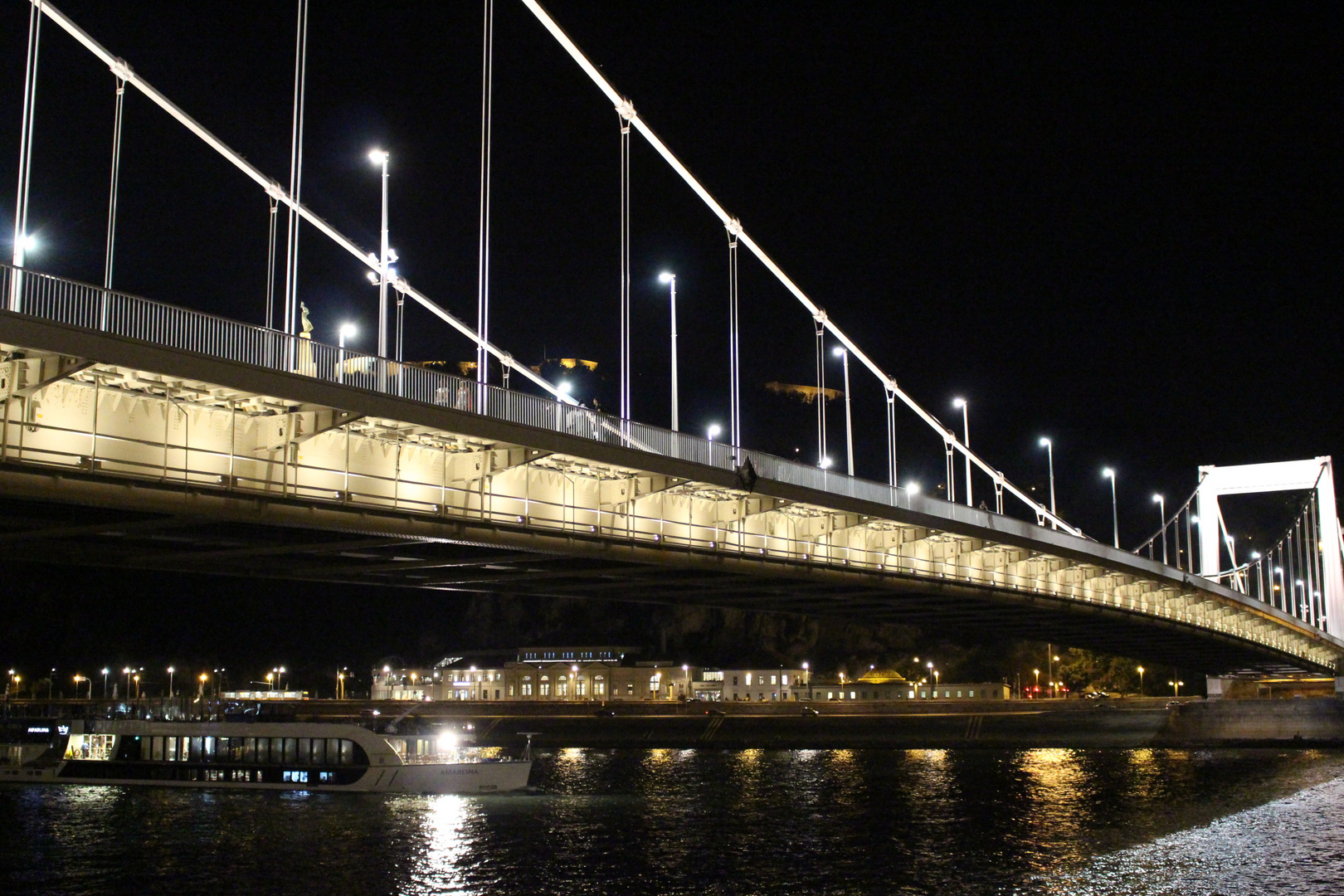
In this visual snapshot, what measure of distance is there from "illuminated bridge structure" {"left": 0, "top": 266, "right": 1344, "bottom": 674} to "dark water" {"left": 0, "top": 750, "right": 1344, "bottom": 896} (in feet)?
22.8

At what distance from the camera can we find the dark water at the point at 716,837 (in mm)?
28078

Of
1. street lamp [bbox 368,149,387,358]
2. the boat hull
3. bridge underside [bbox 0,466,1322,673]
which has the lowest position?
the boat hull

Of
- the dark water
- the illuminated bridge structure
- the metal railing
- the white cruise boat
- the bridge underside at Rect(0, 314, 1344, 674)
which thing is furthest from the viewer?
the white cruise boat

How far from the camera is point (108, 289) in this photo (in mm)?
22250

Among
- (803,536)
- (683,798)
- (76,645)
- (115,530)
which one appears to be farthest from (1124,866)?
(76,645)

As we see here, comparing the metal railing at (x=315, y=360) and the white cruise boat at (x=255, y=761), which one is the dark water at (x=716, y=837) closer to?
the white cruise boat at (x=255, y=761)

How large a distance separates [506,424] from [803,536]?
47.8ft

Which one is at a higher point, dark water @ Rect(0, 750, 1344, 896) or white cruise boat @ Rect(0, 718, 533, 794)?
white cruise boat @ Rect(0, 718, 533, 794)

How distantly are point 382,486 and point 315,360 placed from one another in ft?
10.4

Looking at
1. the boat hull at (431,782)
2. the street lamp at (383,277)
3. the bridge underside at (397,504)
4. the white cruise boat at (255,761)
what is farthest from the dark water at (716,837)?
the street lamp at (383,277)

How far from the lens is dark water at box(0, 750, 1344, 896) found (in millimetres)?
28078

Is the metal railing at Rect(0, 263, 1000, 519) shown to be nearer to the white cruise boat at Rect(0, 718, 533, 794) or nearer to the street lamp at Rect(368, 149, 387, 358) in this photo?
the street lamp at Rect(368, 149, 387, 358)

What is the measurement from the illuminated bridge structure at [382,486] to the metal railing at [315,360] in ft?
0.18

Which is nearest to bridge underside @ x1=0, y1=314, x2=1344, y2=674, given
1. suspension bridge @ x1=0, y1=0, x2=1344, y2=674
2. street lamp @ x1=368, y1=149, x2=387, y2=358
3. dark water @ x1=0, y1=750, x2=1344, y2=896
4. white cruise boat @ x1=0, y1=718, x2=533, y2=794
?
suspension bridge @ x1=0, y1=0, x2=1344, y2=674
